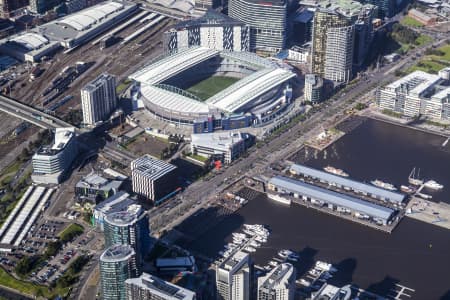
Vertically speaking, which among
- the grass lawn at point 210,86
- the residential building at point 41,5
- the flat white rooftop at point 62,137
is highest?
the residential building at point 41,5

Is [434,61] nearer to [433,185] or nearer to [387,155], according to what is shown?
[387,155]

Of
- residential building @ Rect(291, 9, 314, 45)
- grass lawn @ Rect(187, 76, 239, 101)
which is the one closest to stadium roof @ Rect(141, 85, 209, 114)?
grass lawn @ Rect(187, 76, 239, 101)

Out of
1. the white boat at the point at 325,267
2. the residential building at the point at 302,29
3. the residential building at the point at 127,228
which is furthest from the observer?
Result: the residential building at the point at 302,29

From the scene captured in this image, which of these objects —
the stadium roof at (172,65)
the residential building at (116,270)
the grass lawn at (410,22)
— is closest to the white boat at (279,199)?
the residential building at (116,270)

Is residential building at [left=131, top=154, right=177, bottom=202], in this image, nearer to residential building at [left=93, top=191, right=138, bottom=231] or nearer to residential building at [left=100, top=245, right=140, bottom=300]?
residential building at [left=93, top=191, right=138, bottom=231]

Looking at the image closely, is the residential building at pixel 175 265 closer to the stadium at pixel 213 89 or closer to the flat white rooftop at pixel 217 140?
the flat white rooftop at pixel 217 140

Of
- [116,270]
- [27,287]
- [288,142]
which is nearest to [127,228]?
[116,270]

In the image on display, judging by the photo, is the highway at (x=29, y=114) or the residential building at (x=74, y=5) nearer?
the highway at (x=29, y=114)
